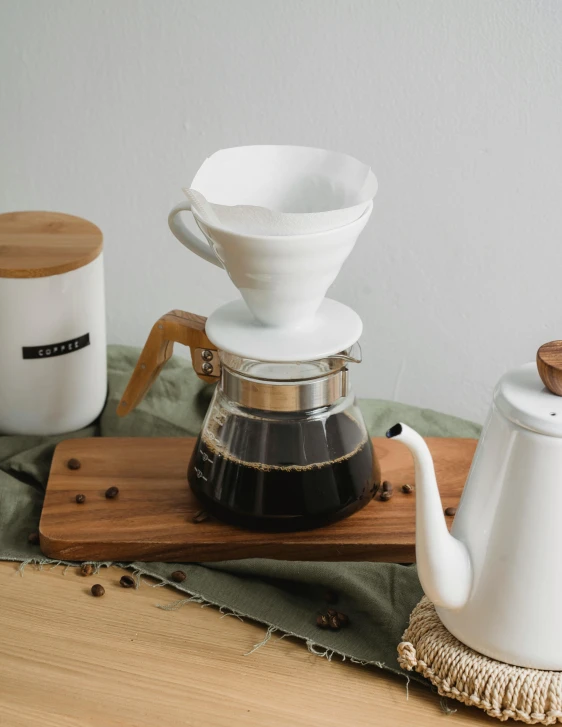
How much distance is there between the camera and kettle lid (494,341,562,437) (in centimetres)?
65

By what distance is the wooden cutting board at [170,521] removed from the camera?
0.90 metres

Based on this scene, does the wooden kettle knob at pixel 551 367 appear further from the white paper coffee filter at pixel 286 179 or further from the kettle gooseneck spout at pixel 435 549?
the white paper coffee filter at pixel 286 179

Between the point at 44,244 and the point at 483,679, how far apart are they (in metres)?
0.67

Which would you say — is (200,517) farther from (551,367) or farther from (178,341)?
(551,367)

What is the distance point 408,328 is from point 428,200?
0.61 ft

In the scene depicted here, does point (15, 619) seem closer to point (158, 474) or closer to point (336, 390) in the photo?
point (158, 474)

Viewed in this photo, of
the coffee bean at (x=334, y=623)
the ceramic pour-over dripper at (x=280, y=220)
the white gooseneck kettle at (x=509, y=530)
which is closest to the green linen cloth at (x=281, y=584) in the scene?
the coffee bean at (x=334, y=623)

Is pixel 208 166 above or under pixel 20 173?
above

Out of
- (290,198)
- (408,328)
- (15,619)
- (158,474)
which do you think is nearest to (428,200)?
(408,328)

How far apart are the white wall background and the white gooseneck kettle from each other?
22.5 inches

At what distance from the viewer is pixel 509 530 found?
686mm

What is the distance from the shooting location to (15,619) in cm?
83

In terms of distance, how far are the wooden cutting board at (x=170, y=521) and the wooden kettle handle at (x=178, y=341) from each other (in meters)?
0.10

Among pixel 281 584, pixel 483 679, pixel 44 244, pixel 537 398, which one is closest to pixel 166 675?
pixel 281 584
